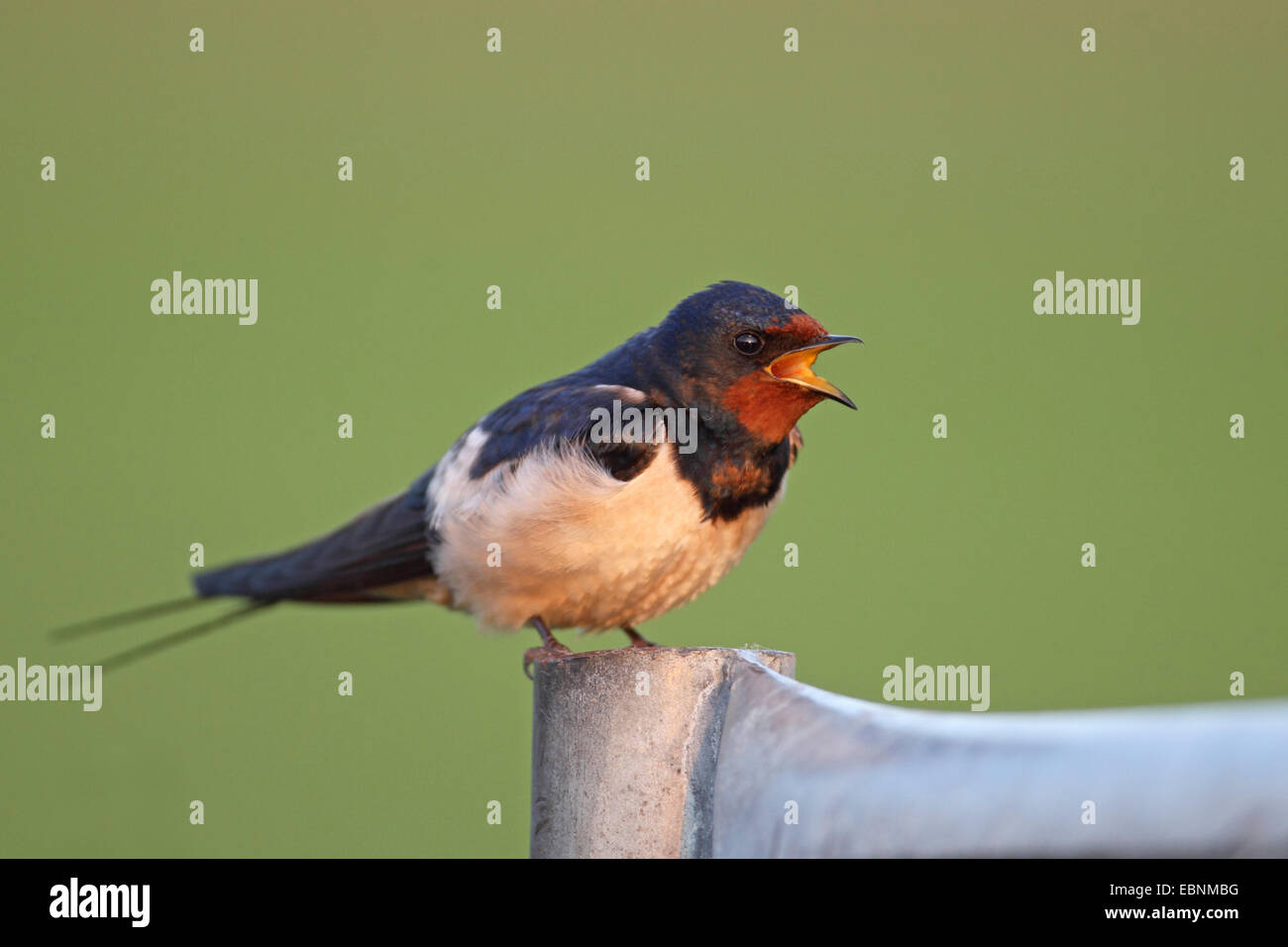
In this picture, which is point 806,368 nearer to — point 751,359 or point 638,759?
point 751,359

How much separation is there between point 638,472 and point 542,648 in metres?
0.35

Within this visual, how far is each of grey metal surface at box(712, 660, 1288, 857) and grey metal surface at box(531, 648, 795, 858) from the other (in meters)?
0.19

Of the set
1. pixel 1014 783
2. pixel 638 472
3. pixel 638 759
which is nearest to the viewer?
pixel 1014 783

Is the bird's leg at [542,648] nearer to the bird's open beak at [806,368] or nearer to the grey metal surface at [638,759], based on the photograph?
the bird's open beak at [806,368]

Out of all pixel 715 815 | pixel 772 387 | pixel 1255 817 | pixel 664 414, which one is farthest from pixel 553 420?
pixel 1255 817

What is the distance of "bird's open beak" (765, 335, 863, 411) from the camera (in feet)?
A: 7.84

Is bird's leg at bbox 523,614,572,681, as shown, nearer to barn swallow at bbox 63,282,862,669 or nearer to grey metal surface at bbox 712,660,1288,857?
barn swallow at bbox 63,282,862,669

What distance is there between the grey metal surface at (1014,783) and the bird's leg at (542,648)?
1.07 m

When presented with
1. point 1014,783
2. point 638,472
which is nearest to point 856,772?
point 1014,783

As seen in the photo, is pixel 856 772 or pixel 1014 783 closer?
pixel 1014 783

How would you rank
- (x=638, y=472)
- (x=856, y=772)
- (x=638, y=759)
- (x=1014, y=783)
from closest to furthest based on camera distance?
1. (x=1014, y=783)
2. (x=856, y=772)
3. (x=638, y=759)
4. (x=638, y=472)

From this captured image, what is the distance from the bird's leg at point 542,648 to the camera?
7.99 ft

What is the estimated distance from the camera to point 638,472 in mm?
2426

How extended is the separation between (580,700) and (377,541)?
1225 mm
